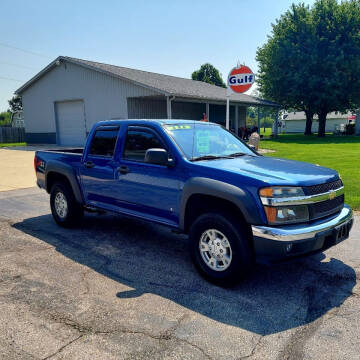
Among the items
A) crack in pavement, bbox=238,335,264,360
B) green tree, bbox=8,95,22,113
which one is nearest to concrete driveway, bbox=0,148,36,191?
crack in pavement, bbox=238,335,264,360

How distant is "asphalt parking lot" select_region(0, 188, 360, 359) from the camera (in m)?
2.76

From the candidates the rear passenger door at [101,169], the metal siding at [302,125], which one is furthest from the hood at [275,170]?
the metal siding at [302,125]

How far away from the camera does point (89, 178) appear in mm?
5391

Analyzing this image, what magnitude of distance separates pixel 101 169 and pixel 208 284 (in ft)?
7.82

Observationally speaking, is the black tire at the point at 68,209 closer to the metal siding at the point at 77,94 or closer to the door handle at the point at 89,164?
the door handle at the point at 89,164

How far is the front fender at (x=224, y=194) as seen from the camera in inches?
135

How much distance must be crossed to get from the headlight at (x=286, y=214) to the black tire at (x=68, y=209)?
3592 millimetres

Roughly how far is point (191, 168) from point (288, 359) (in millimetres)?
2148

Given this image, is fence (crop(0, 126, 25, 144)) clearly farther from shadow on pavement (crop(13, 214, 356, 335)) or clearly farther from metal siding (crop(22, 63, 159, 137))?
shadow on pavement (crop(13, 214, 356, 335))

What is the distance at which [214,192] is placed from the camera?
3676mm

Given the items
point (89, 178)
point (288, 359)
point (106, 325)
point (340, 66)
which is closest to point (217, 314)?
point (288, 359)

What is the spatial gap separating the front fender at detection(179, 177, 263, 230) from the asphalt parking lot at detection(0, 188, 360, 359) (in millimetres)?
868

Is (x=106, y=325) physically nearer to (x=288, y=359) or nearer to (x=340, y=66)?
(x=288, y=359)

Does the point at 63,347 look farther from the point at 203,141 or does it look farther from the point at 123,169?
the point at 203,141
